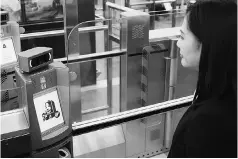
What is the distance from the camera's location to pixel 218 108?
106cm

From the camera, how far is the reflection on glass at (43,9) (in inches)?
196

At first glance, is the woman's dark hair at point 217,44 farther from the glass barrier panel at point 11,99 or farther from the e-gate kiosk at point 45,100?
the glass barrier panel at point 11,99

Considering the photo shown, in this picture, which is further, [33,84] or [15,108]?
[15,108]

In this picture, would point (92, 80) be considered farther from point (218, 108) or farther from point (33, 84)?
point (218, 108)

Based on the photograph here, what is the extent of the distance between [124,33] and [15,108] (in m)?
1.19

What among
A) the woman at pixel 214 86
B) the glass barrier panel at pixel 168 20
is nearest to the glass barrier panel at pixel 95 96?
the glass barrier panel at pixel 168 20

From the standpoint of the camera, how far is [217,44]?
102cm

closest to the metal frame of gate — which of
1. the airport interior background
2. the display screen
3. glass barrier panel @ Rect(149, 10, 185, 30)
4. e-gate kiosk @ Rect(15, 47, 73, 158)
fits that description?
the airport interior background

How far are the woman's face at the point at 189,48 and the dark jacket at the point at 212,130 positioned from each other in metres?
0.16

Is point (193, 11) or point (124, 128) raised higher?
point (193, 11)

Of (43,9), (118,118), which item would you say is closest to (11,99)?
(118,118)

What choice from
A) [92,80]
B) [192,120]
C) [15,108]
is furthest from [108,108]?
[192,120]

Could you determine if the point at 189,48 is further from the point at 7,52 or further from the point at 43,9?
the point at 43,9

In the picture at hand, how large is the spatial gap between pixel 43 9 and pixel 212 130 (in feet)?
14.5
